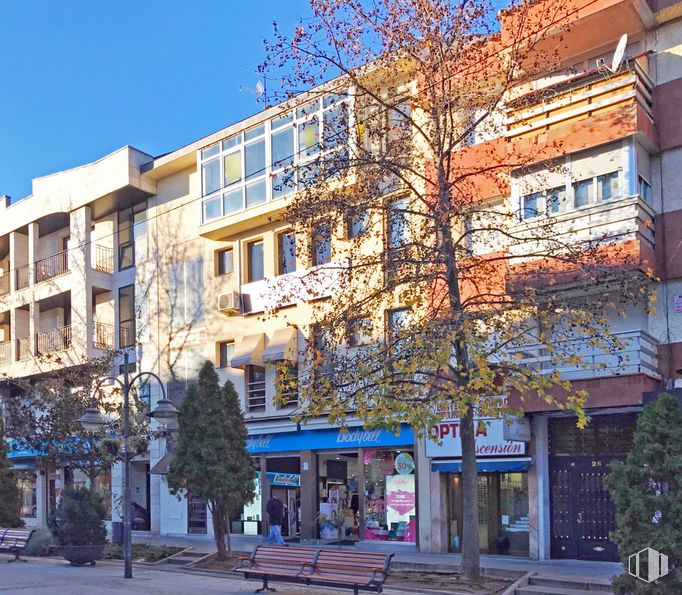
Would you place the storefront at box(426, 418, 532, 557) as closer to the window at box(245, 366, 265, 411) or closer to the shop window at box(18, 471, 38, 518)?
the window at box(245, 366, 265, 411)

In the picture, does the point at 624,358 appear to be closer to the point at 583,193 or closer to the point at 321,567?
the point at 583,193

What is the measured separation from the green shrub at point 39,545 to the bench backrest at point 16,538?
21.3 inches

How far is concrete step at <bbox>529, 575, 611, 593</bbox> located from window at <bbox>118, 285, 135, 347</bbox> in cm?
1991

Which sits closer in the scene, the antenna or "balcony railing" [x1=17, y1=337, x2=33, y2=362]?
the antenna

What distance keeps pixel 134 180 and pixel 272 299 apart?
8612 millimetres

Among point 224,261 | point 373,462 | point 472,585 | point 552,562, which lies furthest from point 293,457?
point 472,585

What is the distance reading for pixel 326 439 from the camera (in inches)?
958

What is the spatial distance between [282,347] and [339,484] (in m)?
4.27

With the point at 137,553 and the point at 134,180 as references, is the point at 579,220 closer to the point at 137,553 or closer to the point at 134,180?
the point at 137,553

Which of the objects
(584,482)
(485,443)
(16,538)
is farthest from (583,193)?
(16,538)

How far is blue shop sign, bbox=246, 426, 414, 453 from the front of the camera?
22.5 meters

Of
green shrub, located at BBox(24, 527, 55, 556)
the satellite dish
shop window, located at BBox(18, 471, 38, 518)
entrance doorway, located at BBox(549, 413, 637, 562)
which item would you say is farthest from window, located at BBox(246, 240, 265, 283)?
shop window, located at BBox(18, 471, 38, 518)

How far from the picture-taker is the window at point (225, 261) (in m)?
28.2

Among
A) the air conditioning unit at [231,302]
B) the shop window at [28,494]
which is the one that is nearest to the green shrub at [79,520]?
the air conditioning unit at [231,302]
